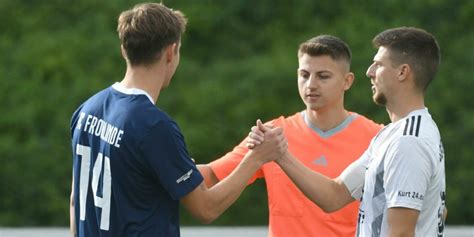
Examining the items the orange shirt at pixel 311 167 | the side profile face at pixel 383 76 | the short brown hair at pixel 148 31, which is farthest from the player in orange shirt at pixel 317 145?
the short brown hair at pixel 148 31

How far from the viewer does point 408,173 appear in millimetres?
3730

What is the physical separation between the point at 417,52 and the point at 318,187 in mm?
863

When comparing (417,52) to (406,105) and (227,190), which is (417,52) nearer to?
(406,105)

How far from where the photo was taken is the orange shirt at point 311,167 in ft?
16.3

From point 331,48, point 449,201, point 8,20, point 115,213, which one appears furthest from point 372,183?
point 8,20

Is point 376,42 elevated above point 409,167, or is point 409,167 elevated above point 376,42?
point 376,42

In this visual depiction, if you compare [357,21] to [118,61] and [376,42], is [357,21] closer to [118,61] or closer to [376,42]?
[118,61]

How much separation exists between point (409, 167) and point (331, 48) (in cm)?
167

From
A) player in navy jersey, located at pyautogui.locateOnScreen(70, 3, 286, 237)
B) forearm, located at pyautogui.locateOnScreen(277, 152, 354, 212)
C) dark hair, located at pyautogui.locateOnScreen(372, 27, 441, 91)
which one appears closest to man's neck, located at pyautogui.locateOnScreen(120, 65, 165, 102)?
player in navy jersey, located at pyautogui.locateOnScreen(70, 3, 286, 237)

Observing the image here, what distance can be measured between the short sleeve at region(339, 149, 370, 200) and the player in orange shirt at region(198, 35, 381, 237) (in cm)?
49

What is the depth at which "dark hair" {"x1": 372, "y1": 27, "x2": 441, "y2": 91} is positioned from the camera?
3.97 meters

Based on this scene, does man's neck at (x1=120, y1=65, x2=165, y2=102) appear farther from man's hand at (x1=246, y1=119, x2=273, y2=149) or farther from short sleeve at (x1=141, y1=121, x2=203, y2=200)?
man's hand at (x1=246, y1=119, x2=273, y2=149)

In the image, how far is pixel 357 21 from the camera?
46.1 ft

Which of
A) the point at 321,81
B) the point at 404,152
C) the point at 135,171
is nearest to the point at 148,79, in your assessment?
the point at 135,171
